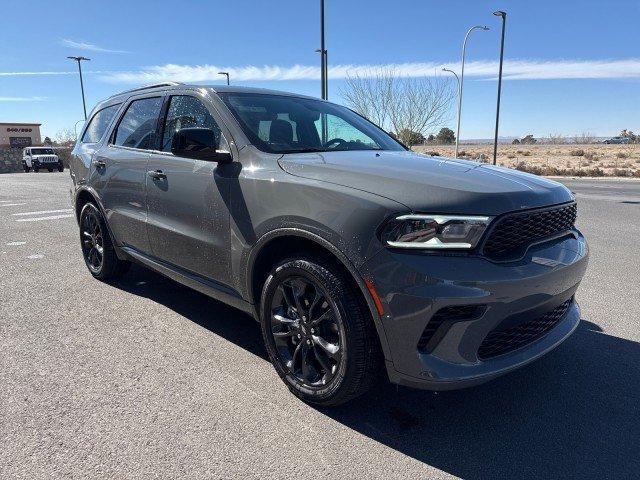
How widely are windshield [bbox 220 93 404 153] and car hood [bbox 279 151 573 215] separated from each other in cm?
28

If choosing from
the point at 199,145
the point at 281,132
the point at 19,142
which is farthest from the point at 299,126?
the point at 19,142

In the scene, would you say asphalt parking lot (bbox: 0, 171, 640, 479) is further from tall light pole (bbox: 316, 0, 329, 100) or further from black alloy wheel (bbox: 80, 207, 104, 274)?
tall light pole (bbox: 316, 0, 329, 100)

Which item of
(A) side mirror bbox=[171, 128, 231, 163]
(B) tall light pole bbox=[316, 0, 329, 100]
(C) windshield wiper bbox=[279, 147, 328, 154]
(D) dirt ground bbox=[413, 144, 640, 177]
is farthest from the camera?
(D) dirt ground bbox=[413, 144, 640, 177]

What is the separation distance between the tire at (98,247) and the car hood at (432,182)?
269cm

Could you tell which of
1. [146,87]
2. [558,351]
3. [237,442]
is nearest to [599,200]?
[558,351]

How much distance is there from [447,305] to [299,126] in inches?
76.0

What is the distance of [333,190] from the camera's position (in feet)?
8.15

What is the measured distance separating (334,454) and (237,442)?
0.48m

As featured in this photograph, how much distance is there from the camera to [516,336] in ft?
8.08

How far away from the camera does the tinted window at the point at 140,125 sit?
403cm

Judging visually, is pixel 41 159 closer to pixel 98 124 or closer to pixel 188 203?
pixel 98 124

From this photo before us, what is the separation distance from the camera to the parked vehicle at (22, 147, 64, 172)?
1467 inches

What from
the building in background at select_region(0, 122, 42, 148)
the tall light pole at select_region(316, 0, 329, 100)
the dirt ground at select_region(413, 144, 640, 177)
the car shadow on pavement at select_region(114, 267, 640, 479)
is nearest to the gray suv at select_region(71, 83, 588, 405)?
the car shadow on pavement at select_region(114, 267, 640, 479)

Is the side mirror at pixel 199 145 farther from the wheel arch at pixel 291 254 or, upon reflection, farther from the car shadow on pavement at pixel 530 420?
the car shadow on pavement at pixel 530 420
